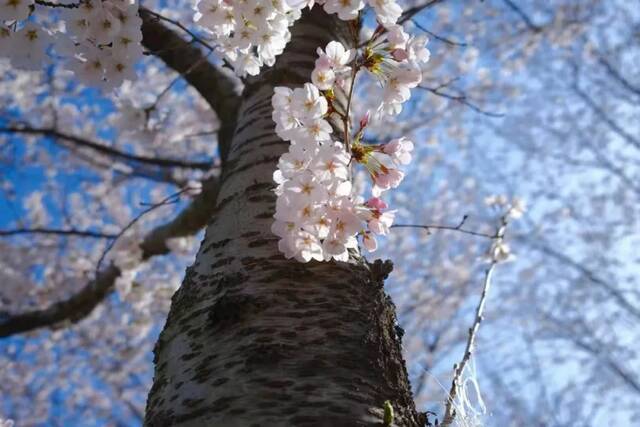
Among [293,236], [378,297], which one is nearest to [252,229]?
[293,236]

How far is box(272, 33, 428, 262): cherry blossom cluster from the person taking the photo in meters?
1.17

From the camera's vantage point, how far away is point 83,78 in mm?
1568

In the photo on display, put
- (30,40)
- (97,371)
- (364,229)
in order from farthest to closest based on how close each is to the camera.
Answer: (97,371) → (30,40) → (364,229)

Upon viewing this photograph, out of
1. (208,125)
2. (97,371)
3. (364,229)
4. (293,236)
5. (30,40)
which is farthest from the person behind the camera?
(97,371)

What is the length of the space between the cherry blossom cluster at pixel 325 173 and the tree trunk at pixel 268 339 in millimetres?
91

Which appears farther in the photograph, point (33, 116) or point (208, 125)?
point (33, 116)

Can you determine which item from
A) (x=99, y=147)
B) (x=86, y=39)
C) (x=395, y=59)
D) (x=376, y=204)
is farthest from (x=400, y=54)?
(x=99, y=147)

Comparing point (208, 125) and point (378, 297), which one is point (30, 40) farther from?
point (208, 125)

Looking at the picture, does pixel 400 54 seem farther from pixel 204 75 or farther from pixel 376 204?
pixel 204 75

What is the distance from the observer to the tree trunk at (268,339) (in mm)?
918

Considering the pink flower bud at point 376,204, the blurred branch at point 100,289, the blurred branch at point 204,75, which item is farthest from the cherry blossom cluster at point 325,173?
the blurred branch at point 100,289

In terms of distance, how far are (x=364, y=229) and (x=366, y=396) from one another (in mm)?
470

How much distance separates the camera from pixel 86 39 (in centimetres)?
148

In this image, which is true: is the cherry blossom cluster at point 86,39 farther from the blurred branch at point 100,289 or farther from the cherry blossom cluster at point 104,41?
the blurred branch at point 100,289
